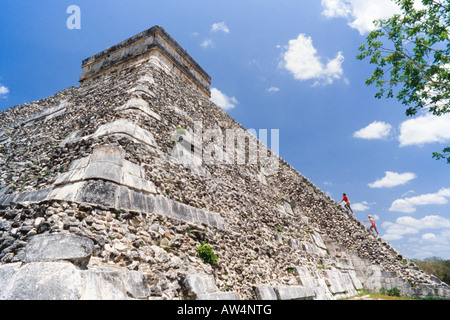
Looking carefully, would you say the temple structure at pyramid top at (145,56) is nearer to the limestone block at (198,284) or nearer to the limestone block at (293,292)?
the limestone block at (198,284)

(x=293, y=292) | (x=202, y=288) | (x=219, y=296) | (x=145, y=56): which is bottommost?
(x=293, y=292)

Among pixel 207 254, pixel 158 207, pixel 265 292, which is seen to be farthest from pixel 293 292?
pixel 158 207

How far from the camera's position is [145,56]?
308 inches

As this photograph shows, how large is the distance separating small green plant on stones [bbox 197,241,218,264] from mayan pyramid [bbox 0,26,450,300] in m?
0.03

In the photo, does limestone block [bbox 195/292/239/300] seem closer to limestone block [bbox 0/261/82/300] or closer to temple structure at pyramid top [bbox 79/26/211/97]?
limestone block [bbox 0/261/82/300]

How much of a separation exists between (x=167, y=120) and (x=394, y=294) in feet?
29.8

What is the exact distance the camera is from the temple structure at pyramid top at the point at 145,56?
310 inches

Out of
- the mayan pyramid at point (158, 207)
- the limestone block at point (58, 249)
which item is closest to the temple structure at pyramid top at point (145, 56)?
the mayan pyramid at point (158, 207)

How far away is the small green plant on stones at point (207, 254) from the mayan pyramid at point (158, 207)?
0.10 ft

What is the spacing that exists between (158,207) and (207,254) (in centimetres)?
103

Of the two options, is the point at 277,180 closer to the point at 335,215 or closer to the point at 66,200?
the point at 335,215

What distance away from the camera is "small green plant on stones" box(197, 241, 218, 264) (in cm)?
375

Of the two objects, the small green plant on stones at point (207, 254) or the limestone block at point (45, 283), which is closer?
the limestone block at point (45, 283)

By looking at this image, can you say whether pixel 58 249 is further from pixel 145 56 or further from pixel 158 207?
pixel 145 56
